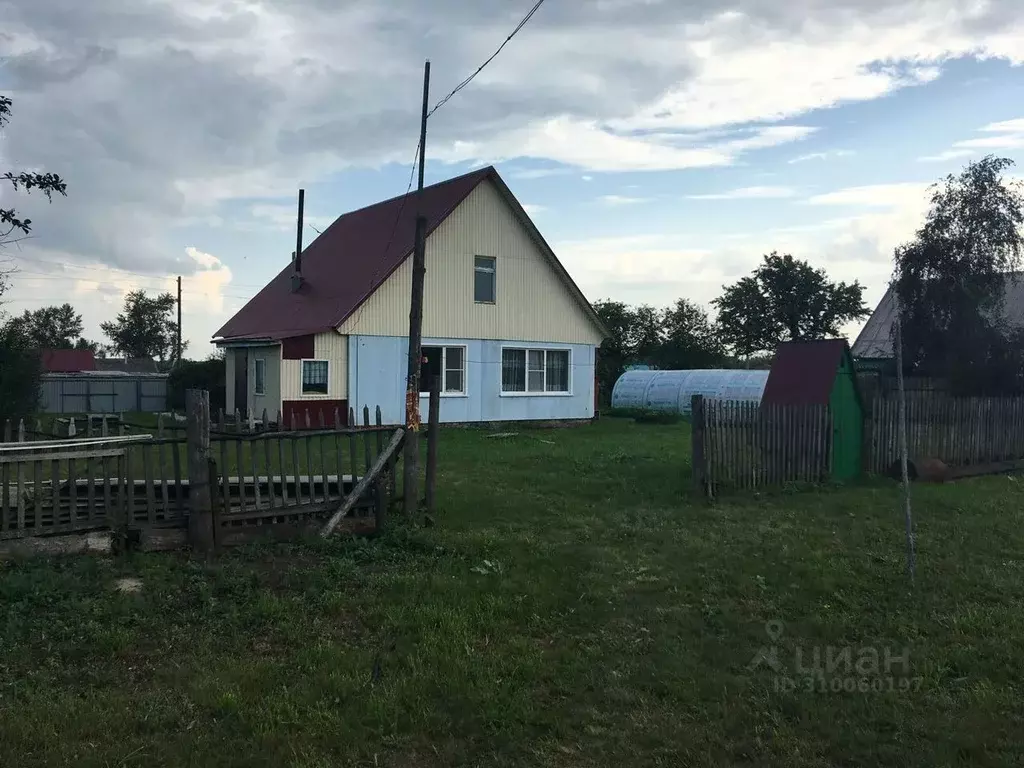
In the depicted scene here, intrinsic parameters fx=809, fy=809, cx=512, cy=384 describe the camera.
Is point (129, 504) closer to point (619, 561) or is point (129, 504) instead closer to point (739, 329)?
point (619, 561)

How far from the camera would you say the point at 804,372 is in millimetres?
13461

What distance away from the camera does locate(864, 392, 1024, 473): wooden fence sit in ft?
44.2

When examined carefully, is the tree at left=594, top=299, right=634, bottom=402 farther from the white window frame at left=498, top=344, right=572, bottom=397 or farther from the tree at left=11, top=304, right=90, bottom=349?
the tree at left=11, top=304, right=90, bottom=349

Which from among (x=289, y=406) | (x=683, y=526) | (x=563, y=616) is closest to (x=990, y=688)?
(x=563, y=616)

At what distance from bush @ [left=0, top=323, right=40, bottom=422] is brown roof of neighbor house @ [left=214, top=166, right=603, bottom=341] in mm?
5589

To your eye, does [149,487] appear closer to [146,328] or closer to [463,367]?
[463,367]

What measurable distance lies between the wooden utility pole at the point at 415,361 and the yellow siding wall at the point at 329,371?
37.4 ft

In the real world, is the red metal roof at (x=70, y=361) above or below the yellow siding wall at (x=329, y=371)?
above

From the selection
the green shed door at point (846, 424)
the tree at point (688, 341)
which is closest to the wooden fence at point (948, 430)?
the green shed door at point (846, 424)

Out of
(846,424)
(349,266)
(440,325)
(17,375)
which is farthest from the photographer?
(349,266)

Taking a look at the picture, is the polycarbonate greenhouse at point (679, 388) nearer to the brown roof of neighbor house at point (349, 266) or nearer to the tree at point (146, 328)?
the brown roof of neighbor house at point (349, 266)

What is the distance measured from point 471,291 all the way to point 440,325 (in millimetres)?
1449

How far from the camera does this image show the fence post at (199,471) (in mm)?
7258

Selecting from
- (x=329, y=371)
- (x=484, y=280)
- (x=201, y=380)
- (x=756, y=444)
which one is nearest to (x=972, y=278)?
(x=756, y=444)
